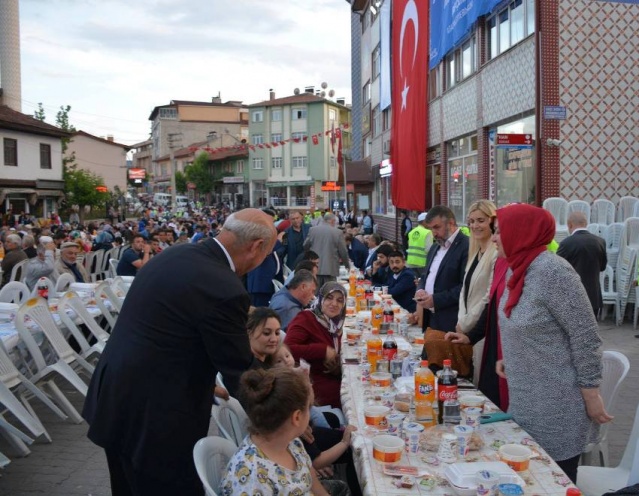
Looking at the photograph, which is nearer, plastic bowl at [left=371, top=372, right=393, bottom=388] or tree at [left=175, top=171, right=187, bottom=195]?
plastic bowl at [left=371, top=372, right=393, bottom=388]

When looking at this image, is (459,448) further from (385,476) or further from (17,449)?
(17,449)

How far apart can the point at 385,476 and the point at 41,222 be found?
97.4 feet

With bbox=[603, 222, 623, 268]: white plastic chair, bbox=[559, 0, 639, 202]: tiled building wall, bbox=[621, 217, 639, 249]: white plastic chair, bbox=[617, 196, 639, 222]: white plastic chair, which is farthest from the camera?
bbox=[559, 0, 639, 202]: tiled building wall

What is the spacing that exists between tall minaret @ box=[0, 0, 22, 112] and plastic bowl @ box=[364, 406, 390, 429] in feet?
153

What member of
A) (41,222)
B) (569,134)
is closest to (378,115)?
(41,222)

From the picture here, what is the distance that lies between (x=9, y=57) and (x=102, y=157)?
13.5 m

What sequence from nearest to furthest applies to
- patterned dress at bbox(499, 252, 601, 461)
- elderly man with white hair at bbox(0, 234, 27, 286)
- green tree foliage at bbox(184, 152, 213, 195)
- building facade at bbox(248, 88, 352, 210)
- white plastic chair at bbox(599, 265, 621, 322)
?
1. patterned dress at bbox(499, 252, 601, 461)
2. white plastic chair at bbox(599, 265, 621, 322)
3. elderly man with white hair at bbox(0, 234, 27, 286)
4. building facade at bbox(248, 88, 352, 210)
5. green tree foliage at bbox(184, 152, 213, 195)

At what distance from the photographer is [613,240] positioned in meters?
10.6

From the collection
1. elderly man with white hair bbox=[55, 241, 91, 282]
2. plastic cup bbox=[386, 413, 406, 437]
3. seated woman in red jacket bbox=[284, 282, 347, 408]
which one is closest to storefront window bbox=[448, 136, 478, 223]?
elderly man with white hair bbox=[55, 241, 91, 282]

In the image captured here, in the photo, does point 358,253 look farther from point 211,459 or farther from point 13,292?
point 211,459

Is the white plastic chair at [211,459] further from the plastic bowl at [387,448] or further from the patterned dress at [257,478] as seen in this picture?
the plastic bowl at [387,448]

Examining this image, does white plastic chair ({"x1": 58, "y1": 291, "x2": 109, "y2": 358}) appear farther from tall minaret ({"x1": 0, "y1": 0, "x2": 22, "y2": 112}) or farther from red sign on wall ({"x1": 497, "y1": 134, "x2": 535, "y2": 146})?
tall minaret ({"x1": 0, "y1": 0, "x2": 22, "y2": 112})

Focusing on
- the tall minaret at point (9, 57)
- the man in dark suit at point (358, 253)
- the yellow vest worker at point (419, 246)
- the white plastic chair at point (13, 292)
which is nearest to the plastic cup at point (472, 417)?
the white plastic chair at point (13, 292)

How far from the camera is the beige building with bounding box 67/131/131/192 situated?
180 feet
